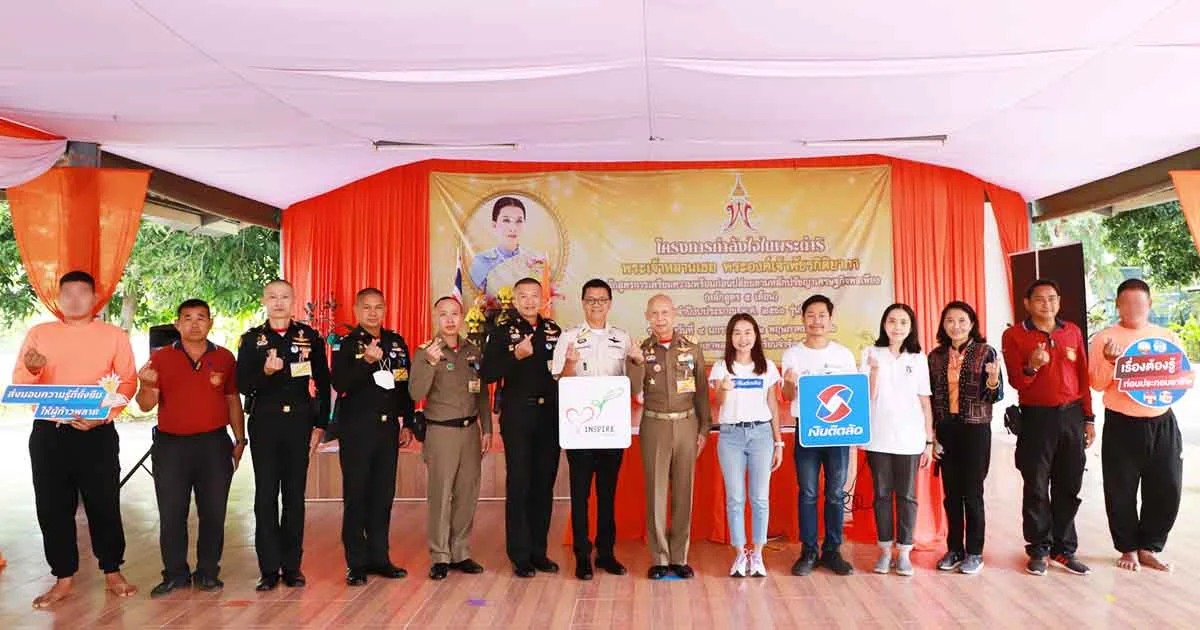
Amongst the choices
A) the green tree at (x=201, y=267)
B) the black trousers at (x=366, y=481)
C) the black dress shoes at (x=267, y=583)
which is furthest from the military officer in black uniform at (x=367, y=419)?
the green tree at (x=201, y=267)

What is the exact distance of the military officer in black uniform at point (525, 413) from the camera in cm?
414

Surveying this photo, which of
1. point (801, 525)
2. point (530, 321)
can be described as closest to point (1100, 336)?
point (801, 525)

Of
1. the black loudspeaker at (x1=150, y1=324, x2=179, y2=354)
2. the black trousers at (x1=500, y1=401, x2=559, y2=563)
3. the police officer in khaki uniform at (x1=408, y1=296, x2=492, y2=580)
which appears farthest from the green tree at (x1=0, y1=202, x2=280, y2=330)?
the black trousers at (x1=500, y1=401, x2=559, y2=563)

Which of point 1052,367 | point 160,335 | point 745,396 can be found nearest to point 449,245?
point 160,335

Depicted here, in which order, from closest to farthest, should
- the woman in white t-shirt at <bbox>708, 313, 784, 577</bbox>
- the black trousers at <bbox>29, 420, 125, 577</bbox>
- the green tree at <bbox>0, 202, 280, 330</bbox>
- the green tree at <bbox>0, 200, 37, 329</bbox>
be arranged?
the black trousers at <bbox>29, 420, 125, 577</bbox> → the woman in white t-shirt at <bbox>708, 313, 784, 577</bbox> → the green tree at <bbox>0, 200, 37, 329</bbox> → the green tree at <bbox>0, 202, 280, 330</bbox>

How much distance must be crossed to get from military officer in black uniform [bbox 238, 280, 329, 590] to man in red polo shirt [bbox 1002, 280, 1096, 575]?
11.6ft

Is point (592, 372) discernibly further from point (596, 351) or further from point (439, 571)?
point (439, 571)

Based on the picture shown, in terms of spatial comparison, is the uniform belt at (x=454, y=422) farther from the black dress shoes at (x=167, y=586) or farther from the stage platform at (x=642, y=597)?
the black dress shoes at (x=167, y=586)

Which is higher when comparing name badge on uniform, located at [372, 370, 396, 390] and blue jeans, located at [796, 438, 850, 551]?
name badge on uniform, located at [372, 370, 396, 390]

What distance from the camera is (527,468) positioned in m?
4.20

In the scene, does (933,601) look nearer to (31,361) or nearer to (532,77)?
(532,77)

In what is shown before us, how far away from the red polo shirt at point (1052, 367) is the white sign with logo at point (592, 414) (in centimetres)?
199

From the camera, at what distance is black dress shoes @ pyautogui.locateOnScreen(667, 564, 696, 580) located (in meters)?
4.15

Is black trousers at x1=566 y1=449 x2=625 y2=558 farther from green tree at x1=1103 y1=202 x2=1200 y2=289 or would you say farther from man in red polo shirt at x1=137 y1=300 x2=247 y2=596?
green tree at x1=1103 y1=202 x2=1200 y2=289
